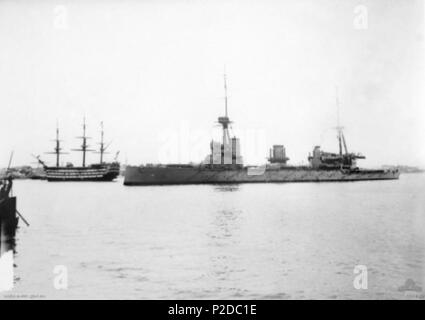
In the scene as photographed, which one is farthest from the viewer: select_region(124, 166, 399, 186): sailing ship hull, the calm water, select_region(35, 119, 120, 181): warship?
select_region(35, 119, 120, 181): warship

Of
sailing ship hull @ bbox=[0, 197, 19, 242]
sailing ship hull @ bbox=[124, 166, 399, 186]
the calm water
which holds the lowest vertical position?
the calm water

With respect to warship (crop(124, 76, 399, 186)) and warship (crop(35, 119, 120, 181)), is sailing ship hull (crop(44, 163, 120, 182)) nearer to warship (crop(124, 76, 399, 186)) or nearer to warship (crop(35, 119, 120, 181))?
warship (crop(35, 119, 120, 181))

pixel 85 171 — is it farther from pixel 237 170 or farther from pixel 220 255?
pixel 220 255

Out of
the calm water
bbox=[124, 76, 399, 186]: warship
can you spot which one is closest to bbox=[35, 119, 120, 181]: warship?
bbox=[124, 76, 399, 186]: warship

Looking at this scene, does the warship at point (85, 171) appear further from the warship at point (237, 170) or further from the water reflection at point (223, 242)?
the water reflection at point (223, 242)

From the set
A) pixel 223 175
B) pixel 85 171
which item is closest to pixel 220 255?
pixel 223 175

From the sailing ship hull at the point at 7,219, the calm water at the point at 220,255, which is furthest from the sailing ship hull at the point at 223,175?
the sailing ship hull at the point at 7,219
